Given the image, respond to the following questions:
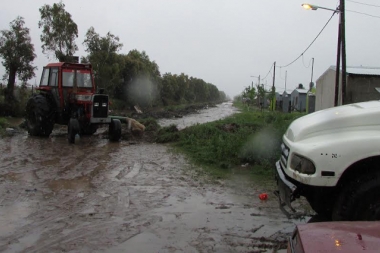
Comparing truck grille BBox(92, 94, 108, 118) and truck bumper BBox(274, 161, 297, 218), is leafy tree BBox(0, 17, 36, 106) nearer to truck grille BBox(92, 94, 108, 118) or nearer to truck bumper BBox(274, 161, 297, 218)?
truck grille BBox(92, 94, 108, 118)

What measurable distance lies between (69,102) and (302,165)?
1185 centimetres

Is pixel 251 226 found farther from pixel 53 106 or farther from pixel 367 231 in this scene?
pixel 53 106

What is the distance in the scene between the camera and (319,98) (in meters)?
28.9

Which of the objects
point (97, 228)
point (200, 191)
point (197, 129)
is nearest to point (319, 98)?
point (197, 129)

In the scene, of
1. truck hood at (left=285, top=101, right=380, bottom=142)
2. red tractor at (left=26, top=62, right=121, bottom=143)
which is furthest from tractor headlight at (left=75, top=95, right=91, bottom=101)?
truck hood at (left=285, top=101, right=380, bottom=142)

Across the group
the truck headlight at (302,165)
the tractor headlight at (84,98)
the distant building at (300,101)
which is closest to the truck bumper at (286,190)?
the truck headlight at (302,165)

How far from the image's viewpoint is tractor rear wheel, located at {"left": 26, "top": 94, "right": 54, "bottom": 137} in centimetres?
1434

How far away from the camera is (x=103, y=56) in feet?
106

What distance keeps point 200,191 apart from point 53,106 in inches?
366

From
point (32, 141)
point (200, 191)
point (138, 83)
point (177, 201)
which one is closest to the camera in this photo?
point (177, 201)

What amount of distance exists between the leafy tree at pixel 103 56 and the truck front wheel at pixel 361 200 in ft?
98.1

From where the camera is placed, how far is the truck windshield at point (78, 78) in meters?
14.3

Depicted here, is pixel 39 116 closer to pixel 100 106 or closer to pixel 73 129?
pixel 73 129

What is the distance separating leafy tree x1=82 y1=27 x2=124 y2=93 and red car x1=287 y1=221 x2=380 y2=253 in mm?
30751
